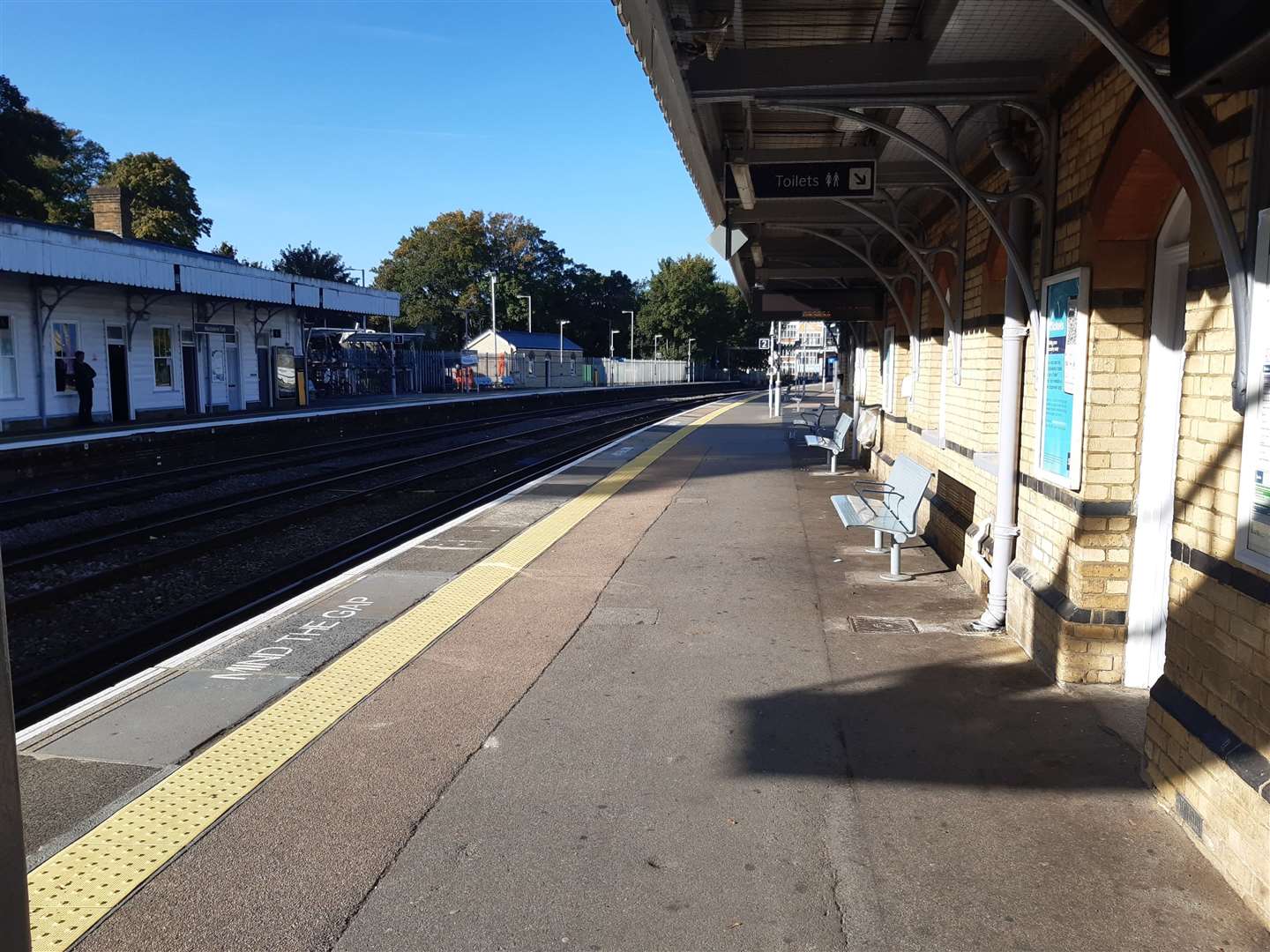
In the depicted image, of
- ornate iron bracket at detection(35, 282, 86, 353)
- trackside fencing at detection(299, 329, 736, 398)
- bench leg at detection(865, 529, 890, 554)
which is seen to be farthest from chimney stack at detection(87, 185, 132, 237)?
bench leg at detection(865, 529, 890, 554)

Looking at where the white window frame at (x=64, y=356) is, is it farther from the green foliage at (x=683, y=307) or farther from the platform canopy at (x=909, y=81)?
the green foliage at (x=683, y=307)

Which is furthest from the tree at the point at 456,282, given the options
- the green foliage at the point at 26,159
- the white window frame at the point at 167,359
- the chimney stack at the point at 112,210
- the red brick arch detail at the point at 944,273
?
the red brick arch detail at the point at 944,273

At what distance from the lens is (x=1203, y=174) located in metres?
3.28

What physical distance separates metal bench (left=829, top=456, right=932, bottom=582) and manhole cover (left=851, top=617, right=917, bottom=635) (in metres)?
1.12

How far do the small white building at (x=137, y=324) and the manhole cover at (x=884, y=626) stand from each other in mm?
20905

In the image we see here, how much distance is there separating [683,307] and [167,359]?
206 ft

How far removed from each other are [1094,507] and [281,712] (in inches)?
165

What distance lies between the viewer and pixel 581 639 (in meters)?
6.08

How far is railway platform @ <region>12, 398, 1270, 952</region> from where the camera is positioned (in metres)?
3.08

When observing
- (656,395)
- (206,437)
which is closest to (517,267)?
(656,395)

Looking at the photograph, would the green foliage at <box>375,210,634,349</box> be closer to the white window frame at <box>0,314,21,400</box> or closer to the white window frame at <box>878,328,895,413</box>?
the white window frame at <box>0,314,21,400</box>

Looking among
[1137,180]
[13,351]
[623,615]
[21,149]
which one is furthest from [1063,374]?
[21,149]

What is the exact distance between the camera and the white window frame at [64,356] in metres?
23.0

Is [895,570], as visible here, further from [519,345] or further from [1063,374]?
[519,345]
